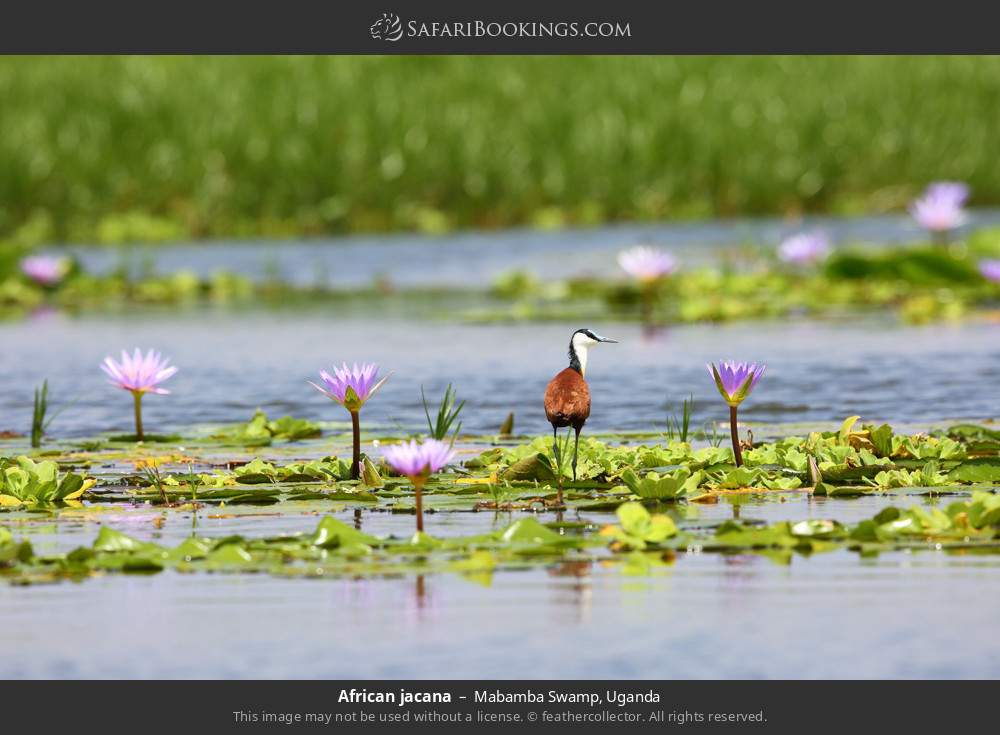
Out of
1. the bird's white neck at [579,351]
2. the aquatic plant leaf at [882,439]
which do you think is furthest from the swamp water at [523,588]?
the bird's white neck at [579,351]

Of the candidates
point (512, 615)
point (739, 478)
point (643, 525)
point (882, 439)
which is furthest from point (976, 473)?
point (512, 615)

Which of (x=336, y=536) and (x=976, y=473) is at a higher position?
(x=976, y=473)

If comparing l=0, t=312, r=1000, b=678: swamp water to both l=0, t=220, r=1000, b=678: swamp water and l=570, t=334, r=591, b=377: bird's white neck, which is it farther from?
l=570, t=334, r=591, b=377: bird's white neck

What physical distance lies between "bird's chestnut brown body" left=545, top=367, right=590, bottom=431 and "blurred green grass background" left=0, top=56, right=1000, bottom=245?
14.3m

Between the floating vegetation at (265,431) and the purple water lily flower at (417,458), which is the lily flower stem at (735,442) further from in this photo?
the floating vegetation at (265,431)

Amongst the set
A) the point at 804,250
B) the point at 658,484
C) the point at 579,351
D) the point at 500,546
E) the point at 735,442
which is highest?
the point at 804,250

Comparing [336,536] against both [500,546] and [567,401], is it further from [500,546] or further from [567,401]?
[567,401]

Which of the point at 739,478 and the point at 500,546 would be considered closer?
the point at 500,546

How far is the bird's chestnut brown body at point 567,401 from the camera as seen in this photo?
6195mm

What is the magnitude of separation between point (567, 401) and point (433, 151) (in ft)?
49.3

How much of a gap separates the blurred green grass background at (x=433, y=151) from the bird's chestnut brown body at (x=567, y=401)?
14347mm

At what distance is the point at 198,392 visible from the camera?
10016 mm

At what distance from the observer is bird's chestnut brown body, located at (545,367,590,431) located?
620cm

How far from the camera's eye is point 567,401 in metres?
6.19
